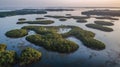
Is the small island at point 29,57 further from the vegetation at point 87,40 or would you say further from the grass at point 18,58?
the vegetation at point 87,40

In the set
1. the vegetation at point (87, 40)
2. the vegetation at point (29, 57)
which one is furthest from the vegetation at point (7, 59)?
the vegetation at point (87, 40)

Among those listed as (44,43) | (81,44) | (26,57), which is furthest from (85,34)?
(26,57)

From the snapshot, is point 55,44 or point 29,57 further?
point 55,44

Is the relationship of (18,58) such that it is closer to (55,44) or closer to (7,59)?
(7,59)

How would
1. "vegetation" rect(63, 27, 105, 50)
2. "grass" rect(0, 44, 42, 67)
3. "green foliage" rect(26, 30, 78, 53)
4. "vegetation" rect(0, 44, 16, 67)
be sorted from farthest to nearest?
Result: "vegetation" rect(63, 27, 105, 50) < "green foliage" rect(26, 30, 78, 53) < "grass" rect(0, 44, 42, 67) < "vegetation" rect(0, 44, 16, 67)

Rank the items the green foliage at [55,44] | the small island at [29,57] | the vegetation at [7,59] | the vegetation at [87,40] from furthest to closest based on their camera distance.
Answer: the vegetation at [87,40], the green foliage at [55,44], the small island at [29,57], the vegetation at [7,59]

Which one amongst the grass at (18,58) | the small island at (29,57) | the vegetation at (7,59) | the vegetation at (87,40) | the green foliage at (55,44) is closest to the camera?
the vegetation at (7,59)

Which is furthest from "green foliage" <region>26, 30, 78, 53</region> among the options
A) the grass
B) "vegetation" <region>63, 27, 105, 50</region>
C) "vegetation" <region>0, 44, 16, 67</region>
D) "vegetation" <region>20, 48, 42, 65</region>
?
"vegetation" <region>0, 44, 16, 67</region>

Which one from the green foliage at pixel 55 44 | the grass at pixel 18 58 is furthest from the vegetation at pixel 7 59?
the green foliage at pixel 55 44

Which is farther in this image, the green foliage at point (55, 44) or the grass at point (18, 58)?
the green foliage at point (55, 44)

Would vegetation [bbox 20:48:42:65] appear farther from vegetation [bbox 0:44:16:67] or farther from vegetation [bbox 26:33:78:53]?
vegetation [bbox 26:33:78:53]

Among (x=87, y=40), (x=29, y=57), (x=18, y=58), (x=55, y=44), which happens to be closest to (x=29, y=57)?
(x=29, y=57)

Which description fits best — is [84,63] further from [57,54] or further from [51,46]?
[51,46]
